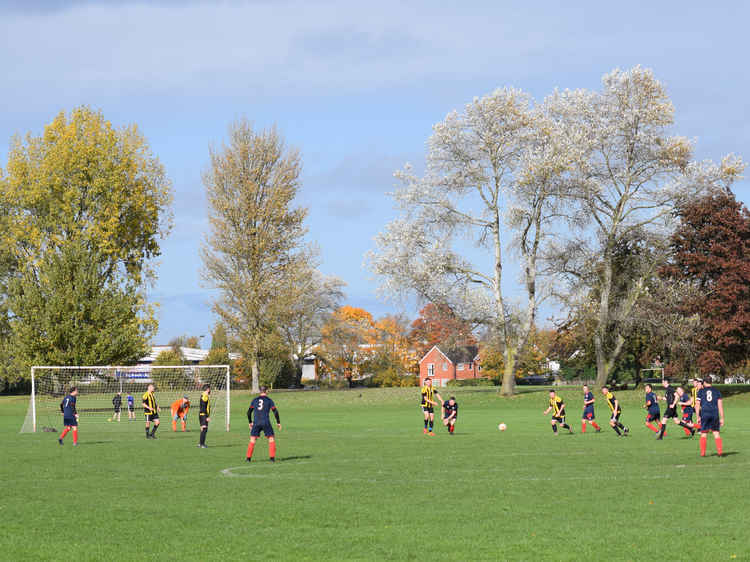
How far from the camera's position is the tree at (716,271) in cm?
5747

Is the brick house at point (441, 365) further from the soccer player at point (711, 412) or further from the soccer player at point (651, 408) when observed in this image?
the soccer player at point (711, 412)

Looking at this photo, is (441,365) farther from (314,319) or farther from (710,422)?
(710,422)

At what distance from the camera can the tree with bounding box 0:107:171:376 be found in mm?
55531

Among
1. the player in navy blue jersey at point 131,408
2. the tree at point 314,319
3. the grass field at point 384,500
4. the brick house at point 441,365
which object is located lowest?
the grass field at point 384,500

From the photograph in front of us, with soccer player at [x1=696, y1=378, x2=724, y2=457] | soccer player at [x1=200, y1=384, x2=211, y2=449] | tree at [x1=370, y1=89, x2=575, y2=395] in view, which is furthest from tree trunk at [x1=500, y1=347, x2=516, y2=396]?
soccer player at [x1=696, y1=378, x2=724, y2=457]

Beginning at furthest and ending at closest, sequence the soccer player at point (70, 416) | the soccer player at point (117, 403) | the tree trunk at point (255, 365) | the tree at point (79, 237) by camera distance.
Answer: the tree trunk at point (255, 365) < the tree at point (79, 237) < the soccer player at point (117, 403) < the soccer player at point (70, 416)

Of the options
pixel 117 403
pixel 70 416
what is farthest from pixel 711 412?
pixel 117 403

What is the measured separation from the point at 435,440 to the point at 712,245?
36.1 metres

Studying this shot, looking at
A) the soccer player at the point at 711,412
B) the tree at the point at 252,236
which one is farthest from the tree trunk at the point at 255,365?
the soccer player at the point at 711,412

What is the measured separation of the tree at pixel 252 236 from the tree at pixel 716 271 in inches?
1179

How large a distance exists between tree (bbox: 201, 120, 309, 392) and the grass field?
41891mm

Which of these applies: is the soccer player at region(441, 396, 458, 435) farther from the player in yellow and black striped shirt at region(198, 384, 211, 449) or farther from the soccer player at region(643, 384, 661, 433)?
the player in yellow and black striped shirt at region(198, 384, 211, 449)

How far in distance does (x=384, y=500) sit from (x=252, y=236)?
5809 cm

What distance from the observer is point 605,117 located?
58.9 meters
